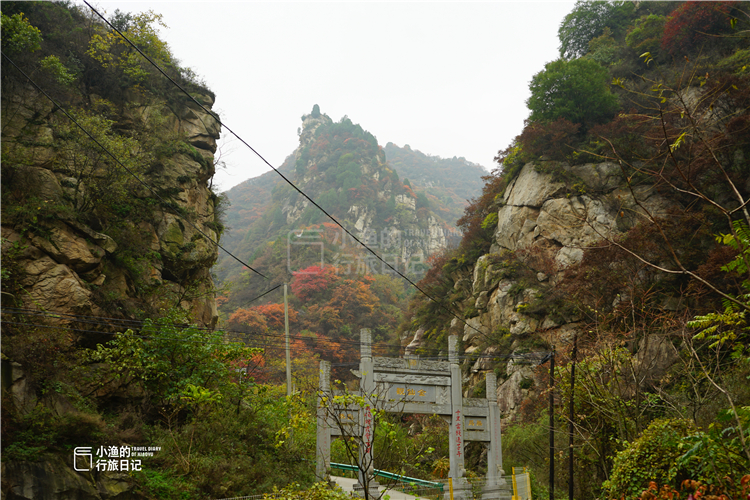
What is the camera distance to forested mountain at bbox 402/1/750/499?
384 inches

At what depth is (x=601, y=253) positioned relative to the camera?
1461 cm

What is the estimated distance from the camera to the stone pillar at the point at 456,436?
12.1 metres

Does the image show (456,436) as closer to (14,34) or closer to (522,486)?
(522,486)

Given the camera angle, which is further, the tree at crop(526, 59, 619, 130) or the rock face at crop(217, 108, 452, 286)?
the rock face at crop(217, 108, 452, 286)

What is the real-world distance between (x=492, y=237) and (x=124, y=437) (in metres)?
16.7

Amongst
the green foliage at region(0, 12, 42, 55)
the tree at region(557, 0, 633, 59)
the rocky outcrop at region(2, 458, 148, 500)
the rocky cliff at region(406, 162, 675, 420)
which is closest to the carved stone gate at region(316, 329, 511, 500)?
the rocky cliff at region(406, 162, 675, 420)

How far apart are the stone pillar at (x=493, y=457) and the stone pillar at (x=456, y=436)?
2.43 ft

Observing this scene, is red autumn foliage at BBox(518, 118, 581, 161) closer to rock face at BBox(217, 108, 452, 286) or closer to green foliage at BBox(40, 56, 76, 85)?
green foliage at BBox(40, 56, 76, 85)

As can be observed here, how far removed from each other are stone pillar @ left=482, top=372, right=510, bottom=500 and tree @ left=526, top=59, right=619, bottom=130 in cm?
1238

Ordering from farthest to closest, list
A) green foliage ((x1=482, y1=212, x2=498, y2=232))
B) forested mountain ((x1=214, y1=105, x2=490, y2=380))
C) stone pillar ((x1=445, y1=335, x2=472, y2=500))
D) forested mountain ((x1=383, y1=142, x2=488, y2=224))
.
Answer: forested mountain ((x1=383, y1=142, x2=488, y2=224))
forested mountain ((x1=214, y1=105, x2=490, y2=380))
green foliage ((x1=482, y1=212, x2=498, y2=232))
stone pillar ((x1=445, y1=335, x2=472, y2=500))

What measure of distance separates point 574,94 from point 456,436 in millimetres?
14956

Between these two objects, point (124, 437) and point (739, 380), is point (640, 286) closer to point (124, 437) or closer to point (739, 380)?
point (739, 380)

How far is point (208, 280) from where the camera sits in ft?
50.7

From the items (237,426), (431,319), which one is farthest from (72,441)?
(431,319)
